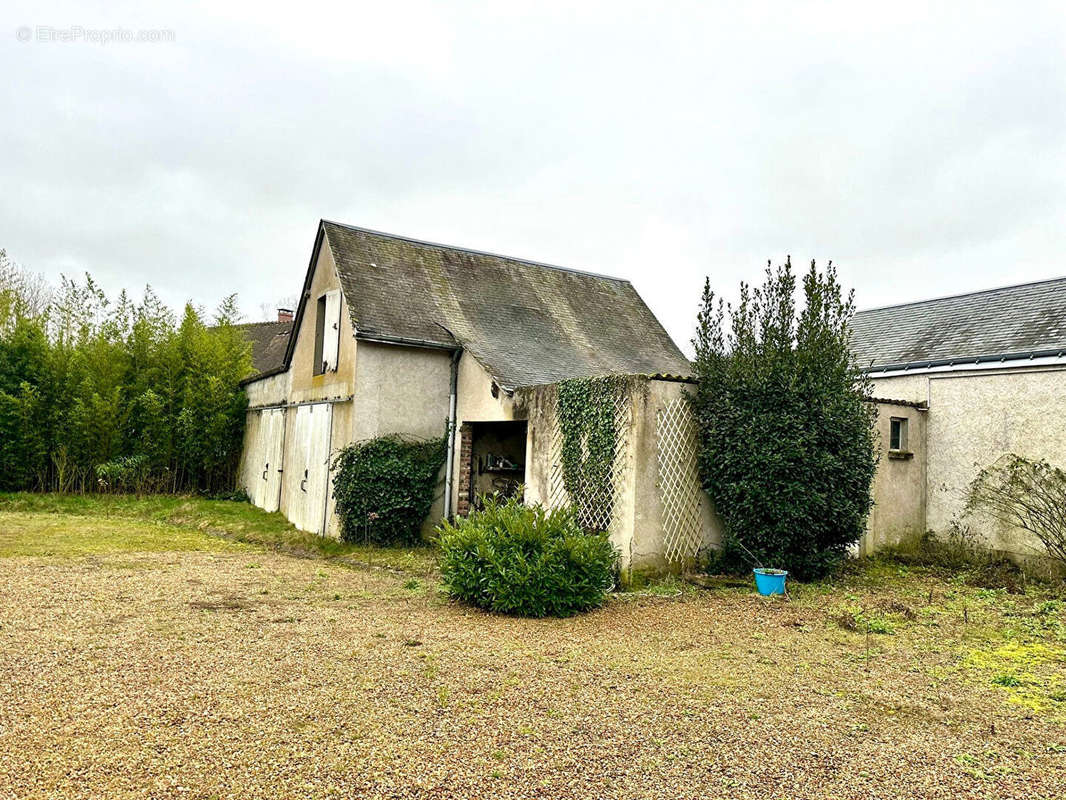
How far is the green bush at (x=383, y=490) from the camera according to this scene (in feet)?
34.6

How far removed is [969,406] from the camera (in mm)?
10383

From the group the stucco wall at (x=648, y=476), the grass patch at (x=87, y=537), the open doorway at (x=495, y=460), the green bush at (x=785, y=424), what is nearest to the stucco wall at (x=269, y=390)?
the grass patch at (x=87, y=537)

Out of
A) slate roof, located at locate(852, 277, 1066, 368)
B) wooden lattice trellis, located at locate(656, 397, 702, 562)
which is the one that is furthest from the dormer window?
slate roof, located at locate(852, 277, 1066, 368)

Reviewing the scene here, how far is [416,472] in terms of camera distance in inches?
424

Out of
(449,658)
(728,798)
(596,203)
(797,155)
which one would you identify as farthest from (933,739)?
(596,203)

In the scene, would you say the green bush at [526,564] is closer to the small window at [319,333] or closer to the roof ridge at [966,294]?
the small window at [319,333]

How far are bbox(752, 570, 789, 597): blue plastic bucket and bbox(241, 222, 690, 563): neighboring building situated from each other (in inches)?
118

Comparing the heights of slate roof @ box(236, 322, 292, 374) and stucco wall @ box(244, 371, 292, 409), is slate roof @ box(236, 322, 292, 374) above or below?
above

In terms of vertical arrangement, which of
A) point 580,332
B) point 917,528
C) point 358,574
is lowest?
point 358,574

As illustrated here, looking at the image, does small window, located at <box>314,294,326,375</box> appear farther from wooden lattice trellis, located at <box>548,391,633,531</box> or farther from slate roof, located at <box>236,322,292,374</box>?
slate roof, located at <box>236,322,292,374</box>

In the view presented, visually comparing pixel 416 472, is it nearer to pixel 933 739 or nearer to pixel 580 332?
pixel 580 332

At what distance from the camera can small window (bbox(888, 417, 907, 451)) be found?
35.0 feet

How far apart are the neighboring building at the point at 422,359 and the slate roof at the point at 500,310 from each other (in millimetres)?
36

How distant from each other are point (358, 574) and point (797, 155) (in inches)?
386
